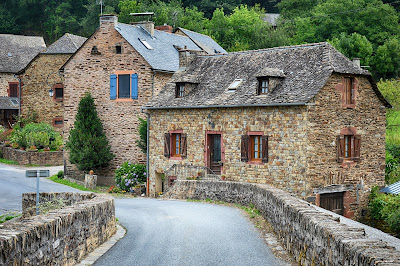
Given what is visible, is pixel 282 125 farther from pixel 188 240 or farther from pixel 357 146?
pixel 188 240

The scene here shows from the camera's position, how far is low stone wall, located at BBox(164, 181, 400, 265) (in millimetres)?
6410

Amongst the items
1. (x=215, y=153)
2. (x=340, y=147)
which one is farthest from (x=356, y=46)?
(x=340, y=147)

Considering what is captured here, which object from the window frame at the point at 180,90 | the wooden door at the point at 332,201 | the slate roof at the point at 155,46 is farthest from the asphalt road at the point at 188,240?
the slate roof at the point at 155,46

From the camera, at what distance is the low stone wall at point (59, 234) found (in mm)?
7070

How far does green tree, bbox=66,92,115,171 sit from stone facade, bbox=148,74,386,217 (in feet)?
15.7

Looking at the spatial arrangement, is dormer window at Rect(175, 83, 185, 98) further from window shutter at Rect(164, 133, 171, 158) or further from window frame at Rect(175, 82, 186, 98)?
window shutter at Rect(164, 133, 171, 158)

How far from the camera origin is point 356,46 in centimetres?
4947

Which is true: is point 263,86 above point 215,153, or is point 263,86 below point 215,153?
above

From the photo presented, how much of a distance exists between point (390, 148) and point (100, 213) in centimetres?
2688

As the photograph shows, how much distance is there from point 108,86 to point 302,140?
13045 millimetres

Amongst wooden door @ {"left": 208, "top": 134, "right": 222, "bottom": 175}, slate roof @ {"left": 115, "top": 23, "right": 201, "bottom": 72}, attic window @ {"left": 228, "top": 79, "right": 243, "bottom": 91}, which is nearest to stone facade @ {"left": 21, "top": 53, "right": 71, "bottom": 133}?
slate roof @ {"left": 115, "top": 23, "right": 201, "bottom": 72}

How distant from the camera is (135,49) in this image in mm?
31094

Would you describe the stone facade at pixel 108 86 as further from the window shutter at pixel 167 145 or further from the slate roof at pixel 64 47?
the slate roof at pixel 64 47

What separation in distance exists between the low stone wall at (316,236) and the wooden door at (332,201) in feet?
23.5
